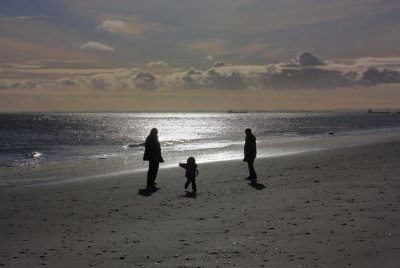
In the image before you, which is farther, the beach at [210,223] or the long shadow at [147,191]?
the long shadow at [147,191]

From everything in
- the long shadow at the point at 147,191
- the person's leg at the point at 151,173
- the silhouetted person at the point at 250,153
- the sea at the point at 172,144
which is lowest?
the sea at the point at 172,144

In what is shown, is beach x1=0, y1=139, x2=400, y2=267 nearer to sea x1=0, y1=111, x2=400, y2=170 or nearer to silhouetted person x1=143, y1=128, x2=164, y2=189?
silhouetted person x1=143, y1=128, x2=164, y2=189

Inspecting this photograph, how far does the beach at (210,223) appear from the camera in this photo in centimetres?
778

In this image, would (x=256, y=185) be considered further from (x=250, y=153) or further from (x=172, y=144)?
(x=172, y=144)

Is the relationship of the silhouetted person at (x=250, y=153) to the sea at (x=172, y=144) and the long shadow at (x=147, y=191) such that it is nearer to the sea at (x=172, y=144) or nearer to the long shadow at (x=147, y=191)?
the long shadow at (x=147, y=191)

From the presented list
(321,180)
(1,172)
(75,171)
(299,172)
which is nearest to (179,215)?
(321,180)

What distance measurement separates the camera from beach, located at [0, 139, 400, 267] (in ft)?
25.5

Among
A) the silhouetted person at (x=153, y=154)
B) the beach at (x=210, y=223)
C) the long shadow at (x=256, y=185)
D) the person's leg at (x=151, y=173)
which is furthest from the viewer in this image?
the silhouetted person at (x=153, y=154)

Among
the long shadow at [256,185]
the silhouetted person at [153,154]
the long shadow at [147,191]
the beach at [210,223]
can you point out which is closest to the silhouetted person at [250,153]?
the beach at [210,223]

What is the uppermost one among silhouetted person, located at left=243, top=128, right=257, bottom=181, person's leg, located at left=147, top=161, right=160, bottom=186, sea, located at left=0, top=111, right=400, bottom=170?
silhouetted person, located at left=243, top=128, right=257, bottom=181

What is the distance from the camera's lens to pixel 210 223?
10.3m

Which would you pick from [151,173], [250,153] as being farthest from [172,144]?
[151,173]

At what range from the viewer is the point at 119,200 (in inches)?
548

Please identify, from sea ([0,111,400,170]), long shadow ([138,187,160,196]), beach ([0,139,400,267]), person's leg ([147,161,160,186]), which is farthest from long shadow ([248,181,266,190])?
sea ([0,111,400,170])
